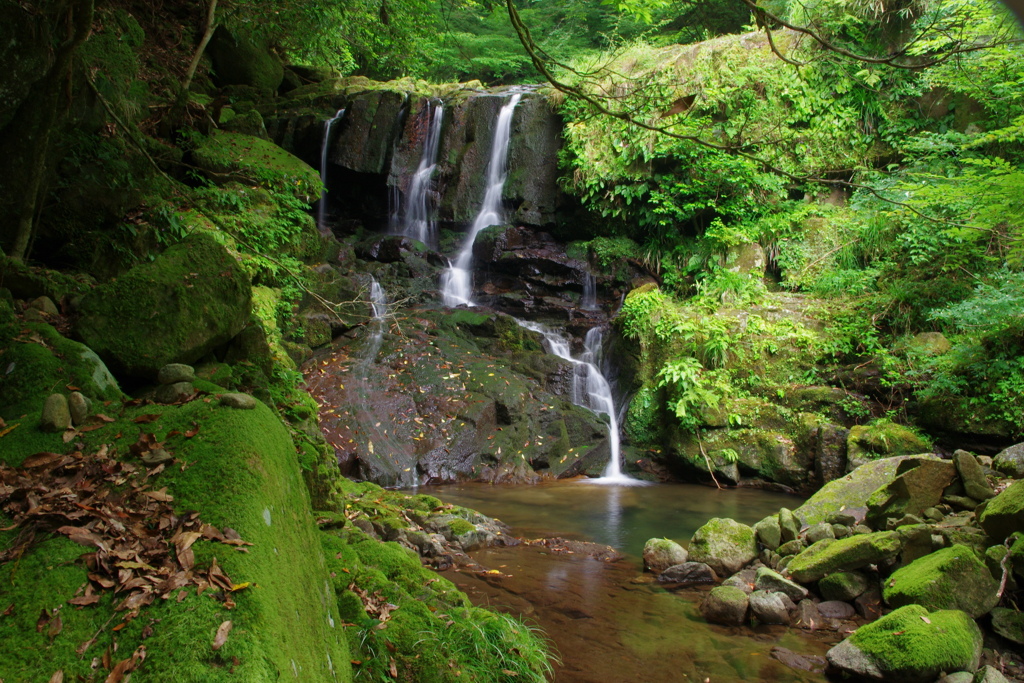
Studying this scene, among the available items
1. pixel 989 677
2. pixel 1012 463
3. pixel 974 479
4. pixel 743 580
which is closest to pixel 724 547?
pixel 743 580

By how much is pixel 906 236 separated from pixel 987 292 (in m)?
2.85

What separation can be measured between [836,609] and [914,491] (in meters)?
1.69

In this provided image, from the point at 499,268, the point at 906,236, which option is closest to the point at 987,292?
the point at 906,236

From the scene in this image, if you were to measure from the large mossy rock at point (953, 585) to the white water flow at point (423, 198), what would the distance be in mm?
12718

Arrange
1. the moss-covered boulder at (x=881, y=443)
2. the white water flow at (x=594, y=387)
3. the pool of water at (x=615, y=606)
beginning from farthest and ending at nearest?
1. the white water flow at (x=594, y=387)
2. the moss-covered boulder at (x=881, y=443)
3. the pool of water at (x=615, y=606)

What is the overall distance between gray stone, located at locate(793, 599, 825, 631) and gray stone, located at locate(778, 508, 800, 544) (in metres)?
1.06

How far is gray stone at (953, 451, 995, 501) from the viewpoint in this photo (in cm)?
585

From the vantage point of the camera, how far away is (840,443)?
9.46 m

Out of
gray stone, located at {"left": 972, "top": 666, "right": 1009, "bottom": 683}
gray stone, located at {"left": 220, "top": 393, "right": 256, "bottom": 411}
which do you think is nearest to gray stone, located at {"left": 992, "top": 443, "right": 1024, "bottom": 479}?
gray stone, located at {"left": 972, "top": 666, "right": 1009, "bottom": 683}

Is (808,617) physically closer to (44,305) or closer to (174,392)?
(174,392)

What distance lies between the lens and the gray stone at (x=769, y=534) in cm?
617

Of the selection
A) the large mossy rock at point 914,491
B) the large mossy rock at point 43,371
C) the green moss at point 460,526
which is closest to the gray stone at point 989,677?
the large mossy rock at point 914,491

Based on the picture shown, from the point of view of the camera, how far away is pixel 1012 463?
597cm

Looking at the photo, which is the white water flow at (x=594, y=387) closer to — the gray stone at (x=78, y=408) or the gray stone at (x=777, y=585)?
the gray stone at (x=777, y=585)
